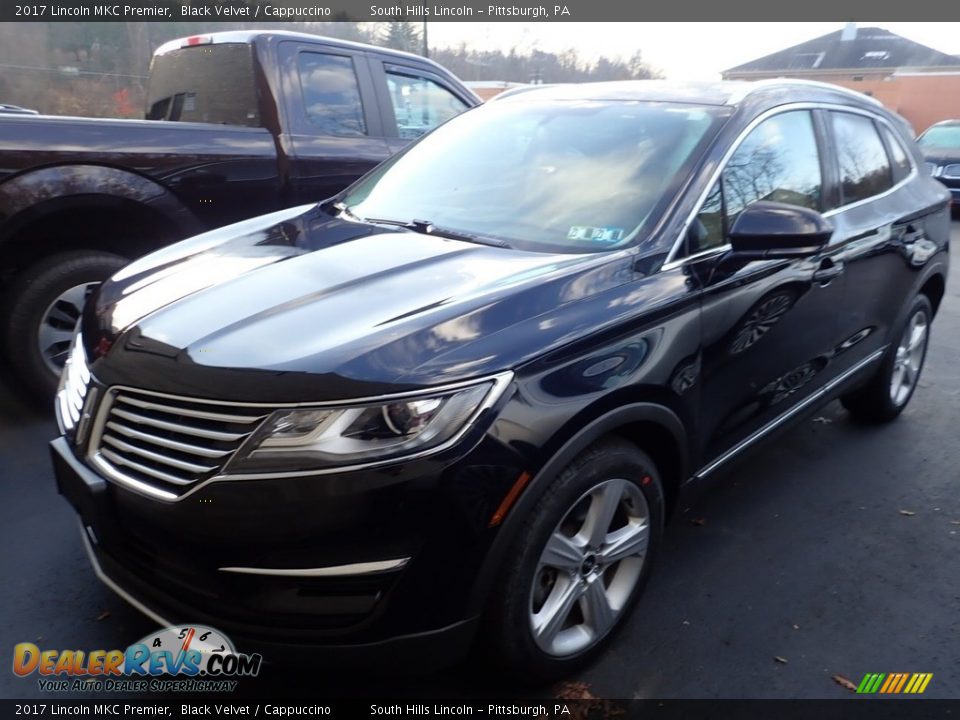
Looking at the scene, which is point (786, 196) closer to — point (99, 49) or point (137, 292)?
point (137, 292)

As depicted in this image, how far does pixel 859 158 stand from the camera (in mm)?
3719

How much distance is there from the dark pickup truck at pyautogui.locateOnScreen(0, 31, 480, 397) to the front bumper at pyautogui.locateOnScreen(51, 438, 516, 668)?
7.58 ft

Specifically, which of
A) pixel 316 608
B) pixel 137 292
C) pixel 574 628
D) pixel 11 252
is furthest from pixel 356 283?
pixel 11 252

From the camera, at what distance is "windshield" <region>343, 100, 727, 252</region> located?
8.93 feet

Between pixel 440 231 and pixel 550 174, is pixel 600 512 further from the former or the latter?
pixel 550 174

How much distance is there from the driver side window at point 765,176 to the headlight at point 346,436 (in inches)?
48.5

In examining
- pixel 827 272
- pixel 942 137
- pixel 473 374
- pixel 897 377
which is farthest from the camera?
pixel 942 137

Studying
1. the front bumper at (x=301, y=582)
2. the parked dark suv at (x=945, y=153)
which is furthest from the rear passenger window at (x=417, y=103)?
the parked dark suv at (x=945, y=153)

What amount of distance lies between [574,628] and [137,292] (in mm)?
1738

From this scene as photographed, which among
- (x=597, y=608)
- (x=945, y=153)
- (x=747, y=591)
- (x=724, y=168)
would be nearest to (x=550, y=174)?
(x=724, y=168)

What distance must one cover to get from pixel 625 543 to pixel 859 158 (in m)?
2.43

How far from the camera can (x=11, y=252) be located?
12.5 feet

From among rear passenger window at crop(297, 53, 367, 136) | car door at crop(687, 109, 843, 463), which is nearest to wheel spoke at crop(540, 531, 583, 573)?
car door at crop(687, 109, 843, 463)

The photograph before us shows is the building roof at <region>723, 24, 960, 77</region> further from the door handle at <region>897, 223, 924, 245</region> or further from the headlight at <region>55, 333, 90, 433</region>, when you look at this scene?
the headlight at <region>55, 333, 90, 433</region>
